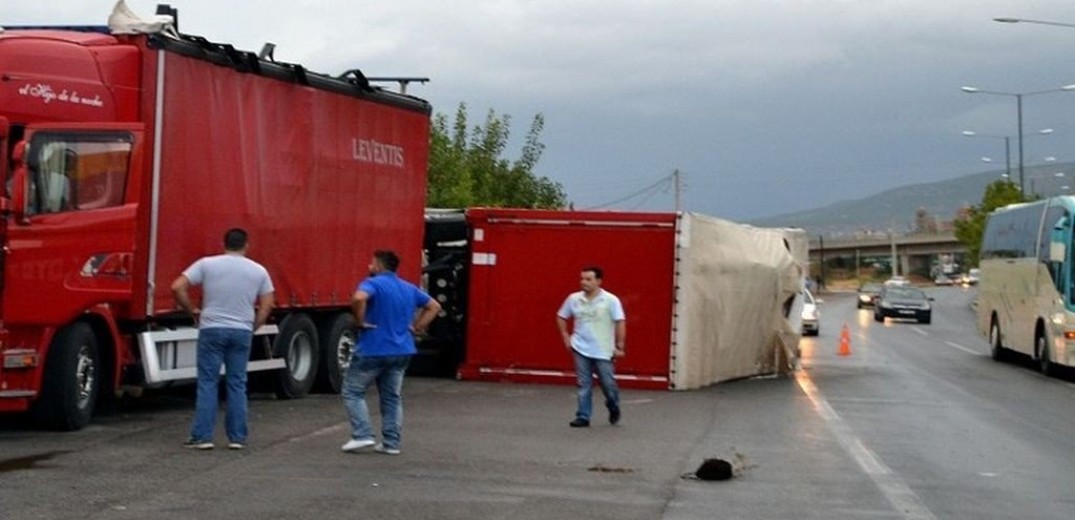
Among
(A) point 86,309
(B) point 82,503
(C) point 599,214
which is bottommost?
(B) point 82,503

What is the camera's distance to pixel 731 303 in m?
24.0

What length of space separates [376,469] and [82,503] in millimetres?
2672

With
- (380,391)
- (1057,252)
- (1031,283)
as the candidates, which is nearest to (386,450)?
(380,391)

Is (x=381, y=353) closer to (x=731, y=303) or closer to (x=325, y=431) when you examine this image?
(x=325, y=431)

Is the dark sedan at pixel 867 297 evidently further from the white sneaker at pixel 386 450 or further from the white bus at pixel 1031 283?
the white sneaker at pixel 386 450

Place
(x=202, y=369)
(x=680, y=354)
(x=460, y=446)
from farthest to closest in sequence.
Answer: (x=680, y=354) < (x=460, y=446) < (x=202, y=369)

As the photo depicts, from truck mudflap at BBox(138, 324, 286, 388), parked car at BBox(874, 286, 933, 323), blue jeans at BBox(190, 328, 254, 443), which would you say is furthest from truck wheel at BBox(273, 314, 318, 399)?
parked car at BBox(874, 286, 933, 323)

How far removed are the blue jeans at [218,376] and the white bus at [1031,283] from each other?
17.8 metres

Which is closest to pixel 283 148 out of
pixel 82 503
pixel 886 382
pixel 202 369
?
pixel 202 369

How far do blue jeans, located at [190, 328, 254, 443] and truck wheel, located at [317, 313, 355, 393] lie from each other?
5954mm

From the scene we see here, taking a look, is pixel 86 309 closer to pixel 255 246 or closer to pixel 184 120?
pixel 184 120

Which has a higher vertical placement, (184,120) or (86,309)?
(184,120)

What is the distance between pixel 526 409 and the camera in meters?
18.5

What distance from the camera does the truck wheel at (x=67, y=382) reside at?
13953 millimetres
